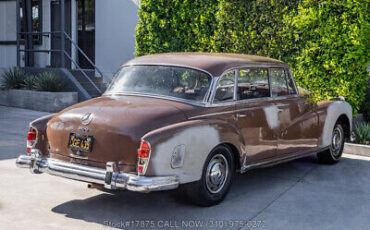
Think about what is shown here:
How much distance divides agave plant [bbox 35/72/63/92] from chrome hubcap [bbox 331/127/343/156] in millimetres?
8436

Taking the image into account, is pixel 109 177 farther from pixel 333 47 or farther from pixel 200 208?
pixel 333 47

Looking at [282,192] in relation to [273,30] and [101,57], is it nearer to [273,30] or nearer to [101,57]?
[273,30]

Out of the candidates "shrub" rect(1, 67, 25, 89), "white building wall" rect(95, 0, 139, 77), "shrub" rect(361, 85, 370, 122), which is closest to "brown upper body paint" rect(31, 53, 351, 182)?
"shrub" rect(361, 85, 370, 122)

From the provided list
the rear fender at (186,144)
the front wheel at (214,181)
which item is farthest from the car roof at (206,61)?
the front wheel at (214,181)

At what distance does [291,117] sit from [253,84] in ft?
2.87

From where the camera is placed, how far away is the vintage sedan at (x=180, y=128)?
4.96 metres

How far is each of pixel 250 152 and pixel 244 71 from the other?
1070 mm

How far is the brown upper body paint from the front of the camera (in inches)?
197

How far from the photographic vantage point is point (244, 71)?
6406 mm

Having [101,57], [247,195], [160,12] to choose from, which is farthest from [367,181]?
[101,57]

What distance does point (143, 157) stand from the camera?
4855 millimetres

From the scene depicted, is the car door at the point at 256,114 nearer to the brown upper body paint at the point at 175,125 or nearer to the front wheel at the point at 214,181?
the brown upper body paint at the point at 175,125

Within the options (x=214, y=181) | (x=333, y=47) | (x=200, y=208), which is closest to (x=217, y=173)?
(x=214, y=181)

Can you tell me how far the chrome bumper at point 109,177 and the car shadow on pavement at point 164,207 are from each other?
445 millimetres
